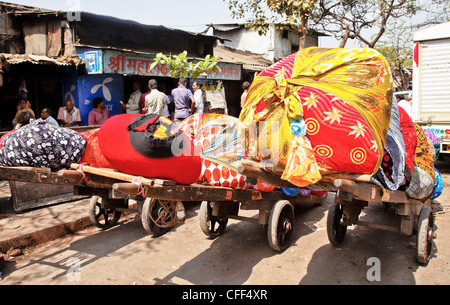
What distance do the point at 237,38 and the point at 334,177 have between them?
22.0 m

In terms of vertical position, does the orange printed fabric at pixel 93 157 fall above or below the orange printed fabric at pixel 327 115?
below

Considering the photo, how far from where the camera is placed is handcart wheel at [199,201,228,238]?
16.6 feet

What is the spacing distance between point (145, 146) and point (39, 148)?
119 cm

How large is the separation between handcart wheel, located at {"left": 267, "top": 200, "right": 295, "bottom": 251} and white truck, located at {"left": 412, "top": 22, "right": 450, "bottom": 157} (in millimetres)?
5677

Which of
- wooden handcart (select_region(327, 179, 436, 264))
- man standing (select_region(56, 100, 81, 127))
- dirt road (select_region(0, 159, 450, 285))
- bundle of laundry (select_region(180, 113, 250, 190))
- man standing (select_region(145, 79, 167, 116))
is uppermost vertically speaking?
man standing (select_region(145, 79, 167, 116))

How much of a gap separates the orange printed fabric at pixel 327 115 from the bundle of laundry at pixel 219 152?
4.07 ft

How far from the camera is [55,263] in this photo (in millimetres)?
4629

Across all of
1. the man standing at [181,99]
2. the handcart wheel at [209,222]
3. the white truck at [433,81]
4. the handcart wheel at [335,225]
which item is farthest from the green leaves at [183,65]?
the white truck at [433,81]

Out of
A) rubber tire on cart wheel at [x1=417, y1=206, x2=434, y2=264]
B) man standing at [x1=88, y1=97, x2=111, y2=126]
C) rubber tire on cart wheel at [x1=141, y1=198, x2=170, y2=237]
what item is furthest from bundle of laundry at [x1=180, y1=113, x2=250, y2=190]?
man standing at [x1=88, y1=97, x2=111, y2=126]

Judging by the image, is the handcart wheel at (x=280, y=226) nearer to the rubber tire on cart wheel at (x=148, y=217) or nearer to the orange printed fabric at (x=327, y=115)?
the rubber tire on cart wheel at (x=148, y=217)

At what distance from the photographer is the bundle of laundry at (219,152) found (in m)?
4.30

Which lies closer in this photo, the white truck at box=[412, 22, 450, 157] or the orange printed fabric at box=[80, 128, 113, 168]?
the orange printed fabric at box=[80, 128, 113, 168]

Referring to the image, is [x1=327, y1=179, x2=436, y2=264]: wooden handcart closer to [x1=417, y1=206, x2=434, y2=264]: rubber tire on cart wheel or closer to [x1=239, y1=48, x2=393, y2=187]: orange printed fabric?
[x1=417, y1=206, x2=434, y2=264]: rubber tire on cart wheel

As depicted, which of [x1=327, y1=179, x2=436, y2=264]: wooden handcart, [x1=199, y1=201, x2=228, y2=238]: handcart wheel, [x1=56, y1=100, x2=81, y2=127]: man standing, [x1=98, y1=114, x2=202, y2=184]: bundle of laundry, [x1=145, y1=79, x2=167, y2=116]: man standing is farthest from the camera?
→ [x1=56, y1=100, x2=81, y2=127]: man standing
